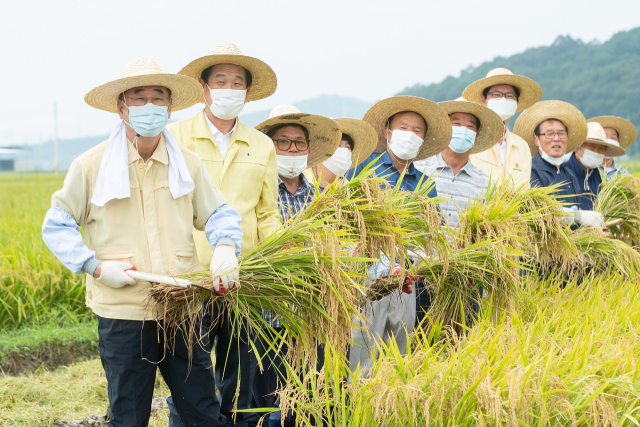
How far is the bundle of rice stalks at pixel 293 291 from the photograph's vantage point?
2.67 m

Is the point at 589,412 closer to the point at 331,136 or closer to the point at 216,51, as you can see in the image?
the point at 331,136

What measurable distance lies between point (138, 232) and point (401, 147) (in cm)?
196

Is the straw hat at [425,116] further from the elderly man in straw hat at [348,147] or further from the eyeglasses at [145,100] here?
the eyeglasses at [145,100]

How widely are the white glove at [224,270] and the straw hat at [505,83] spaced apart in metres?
3.36

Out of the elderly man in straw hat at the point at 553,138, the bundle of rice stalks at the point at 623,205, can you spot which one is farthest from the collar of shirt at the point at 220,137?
the bundle of rice stalks at the point at 623,205

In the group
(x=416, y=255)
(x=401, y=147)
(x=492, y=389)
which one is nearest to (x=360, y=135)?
(x=401, y=147)

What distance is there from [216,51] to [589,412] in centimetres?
259

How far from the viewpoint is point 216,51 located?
3596 mm

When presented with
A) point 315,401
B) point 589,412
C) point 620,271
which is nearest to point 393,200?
point 315,401

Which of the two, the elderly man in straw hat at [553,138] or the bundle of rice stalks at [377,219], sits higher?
the elderly man in straw hat at [553,138]

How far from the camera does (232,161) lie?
11.3 feet

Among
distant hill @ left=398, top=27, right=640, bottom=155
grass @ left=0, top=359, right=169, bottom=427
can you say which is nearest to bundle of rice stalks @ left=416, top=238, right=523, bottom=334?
grass @ left=0, top=359, right=169, bottom=427

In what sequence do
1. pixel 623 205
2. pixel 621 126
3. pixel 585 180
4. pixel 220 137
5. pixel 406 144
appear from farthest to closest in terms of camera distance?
pixel 621 126
pixel 585 180
pixel 623 205
pixel 406 144
pixel 220 137

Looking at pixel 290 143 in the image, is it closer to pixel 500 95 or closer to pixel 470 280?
pixel 470 280
